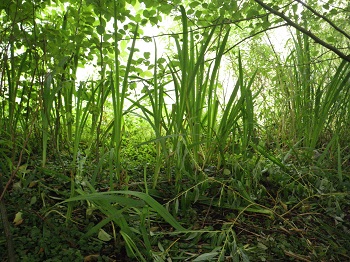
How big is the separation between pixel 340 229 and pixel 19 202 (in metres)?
1.18

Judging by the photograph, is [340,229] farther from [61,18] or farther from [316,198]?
[61,18]

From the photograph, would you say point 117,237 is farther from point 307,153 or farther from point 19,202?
point 307,153

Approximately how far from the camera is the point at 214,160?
1906mm

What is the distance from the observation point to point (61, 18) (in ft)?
6.32

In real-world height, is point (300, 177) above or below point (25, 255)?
above

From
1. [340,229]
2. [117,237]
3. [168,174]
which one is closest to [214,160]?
[168,174]

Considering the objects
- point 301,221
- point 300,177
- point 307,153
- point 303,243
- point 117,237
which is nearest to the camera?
point 117,237

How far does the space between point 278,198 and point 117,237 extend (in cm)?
73

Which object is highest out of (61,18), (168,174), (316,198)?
(61,18)

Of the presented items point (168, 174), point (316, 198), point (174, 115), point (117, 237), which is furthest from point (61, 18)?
point (316, 198)

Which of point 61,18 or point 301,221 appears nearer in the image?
point 301,221

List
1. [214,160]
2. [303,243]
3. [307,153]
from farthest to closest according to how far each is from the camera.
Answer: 1. [307,153]
2. [214,160]
3. [303,243]

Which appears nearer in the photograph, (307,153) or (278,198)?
(278,198)

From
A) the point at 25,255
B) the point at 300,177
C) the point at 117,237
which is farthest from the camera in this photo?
the point at 300,177
